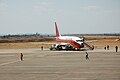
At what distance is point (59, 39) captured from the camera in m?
88.6

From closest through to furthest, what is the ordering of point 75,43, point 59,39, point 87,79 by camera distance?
point 87,79, point 75,43, point 59,39

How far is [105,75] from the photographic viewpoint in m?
31.3

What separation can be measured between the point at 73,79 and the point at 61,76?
2478 mm

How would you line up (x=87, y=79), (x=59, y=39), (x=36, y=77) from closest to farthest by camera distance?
1. (x=87, y=79)
2. (x=36, y=77)
3. (x=59, y=39)

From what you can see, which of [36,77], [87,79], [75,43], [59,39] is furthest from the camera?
[59,39]

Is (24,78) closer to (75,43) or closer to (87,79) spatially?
(87,79)

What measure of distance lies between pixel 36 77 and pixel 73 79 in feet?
13.3

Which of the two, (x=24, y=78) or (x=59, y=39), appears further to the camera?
(x=59, y=39)

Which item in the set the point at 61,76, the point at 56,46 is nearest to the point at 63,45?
the point at 56,46

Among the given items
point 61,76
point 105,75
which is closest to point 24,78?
point 61,76

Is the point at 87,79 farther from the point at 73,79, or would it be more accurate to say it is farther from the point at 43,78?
the point at 43,78

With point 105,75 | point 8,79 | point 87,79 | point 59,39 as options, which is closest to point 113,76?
point 105,75

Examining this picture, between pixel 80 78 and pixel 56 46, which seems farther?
pixel 56 46

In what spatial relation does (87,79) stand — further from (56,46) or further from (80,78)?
(56,46)
